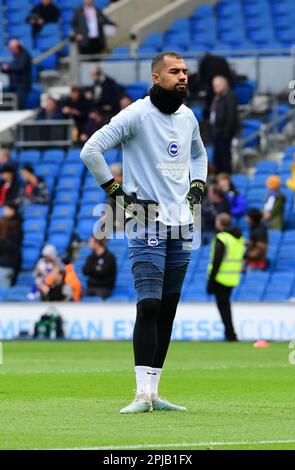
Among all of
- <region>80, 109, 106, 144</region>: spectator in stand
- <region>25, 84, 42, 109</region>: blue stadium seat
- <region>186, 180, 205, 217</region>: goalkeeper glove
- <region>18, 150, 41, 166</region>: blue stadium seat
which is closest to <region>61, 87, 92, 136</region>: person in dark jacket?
<region>80, 109, 106, 144</region>: spectator in stand

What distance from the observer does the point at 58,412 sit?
998 cm

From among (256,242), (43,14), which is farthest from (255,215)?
(43,14)

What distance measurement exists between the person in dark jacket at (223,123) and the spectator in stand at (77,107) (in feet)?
11.0

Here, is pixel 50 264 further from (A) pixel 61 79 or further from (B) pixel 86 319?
(A) pixel 61 79

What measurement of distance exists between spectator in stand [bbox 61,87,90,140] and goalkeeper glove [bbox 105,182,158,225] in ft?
61.7

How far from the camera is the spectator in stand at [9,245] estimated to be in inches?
Answer: 1041

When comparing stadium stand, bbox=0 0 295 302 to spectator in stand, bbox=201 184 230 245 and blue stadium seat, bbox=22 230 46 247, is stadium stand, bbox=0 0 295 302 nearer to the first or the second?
blue stadium seat, bbox=22 230 46 247

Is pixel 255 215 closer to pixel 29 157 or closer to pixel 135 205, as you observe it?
pixel 29 157

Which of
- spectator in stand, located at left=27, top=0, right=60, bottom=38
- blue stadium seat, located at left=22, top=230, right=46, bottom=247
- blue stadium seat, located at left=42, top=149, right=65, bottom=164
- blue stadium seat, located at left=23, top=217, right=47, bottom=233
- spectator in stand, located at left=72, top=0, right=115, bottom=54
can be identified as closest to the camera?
blue stadium seat, located at left=22, top=230, right=46, bottom=247

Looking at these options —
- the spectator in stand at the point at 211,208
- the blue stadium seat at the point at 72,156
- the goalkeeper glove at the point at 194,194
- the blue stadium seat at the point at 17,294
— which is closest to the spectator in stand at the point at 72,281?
the blue stadium seat at the point at 17,294

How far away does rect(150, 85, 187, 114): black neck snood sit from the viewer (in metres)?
10.1

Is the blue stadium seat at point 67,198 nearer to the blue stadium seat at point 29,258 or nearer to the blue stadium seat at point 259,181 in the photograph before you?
the blue stadium seat at point 29,258

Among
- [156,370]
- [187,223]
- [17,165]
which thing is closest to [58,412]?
[156,370]

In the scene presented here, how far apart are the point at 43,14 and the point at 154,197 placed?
2387cm
